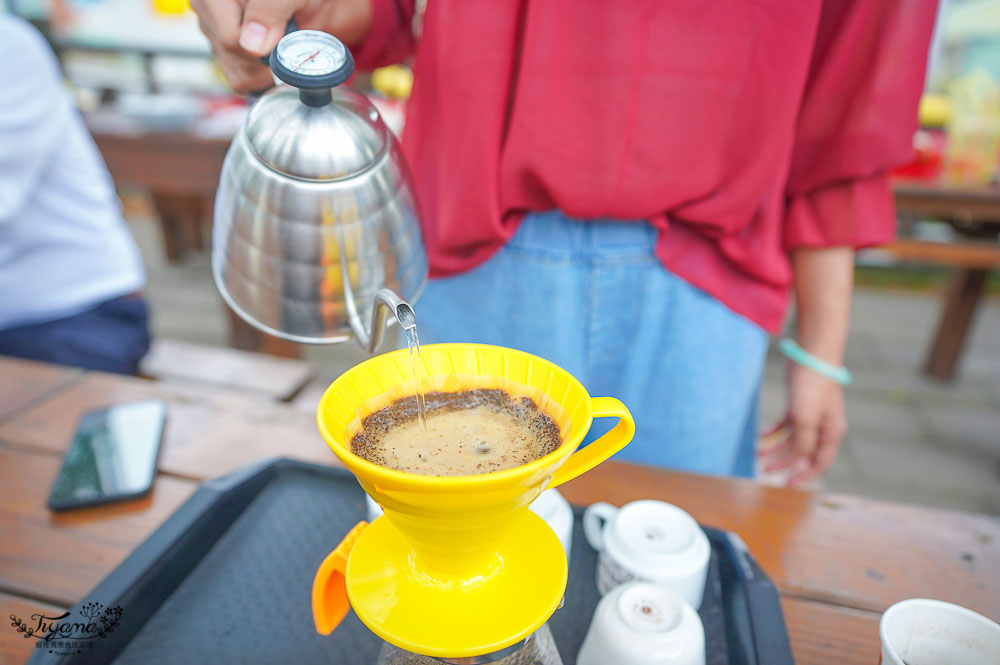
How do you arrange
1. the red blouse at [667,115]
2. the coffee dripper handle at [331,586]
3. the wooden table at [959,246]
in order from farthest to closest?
1. the wooden table at [959,246]
2. the red blouse at [667,115]
3. the coffee dripper handle at [331,586]

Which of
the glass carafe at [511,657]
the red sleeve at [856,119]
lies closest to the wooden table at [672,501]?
the glass carafe at [511,657]

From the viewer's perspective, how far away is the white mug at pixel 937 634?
1.76 feet

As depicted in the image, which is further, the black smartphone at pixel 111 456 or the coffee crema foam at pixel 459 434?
the black smartphone at pixel 111 456

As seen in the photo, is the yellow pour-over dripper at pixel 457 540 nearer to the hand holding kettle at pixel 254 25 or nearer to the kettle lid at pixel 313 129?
the kettle lid at pixel 313 129

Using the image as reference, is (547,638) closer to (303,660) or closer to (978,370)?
(303,660)

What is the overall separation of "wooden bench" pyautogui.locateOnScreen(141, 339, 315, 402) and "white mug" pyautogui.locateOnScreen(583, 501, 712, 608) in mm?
971

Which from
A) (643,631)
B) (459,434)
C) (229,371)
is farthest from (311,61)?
(229,371)

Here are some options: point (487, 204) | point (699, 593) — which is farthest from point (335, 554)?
point (487, 204)

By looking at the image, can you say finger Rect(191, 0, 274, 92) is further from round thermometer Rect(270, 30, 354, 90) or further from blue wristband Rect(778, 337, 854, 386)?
blue wristband Rect(778, 337, 854, 386)

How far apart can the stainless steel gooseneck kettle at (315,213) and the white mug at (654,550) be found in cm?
33

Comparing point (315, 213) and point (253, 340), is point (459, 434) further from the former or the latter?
point (253, 340)

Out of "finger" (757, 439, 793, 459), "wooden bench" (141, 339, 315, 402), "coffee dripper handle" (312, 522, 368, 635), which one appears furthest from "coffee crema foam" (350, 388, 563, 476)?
"wooden bench" (141, 339, 315, 402)

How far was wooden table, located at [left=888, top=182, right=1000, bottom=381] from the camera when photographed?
2.22 metres

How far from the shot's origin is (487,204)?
2.79 ft
